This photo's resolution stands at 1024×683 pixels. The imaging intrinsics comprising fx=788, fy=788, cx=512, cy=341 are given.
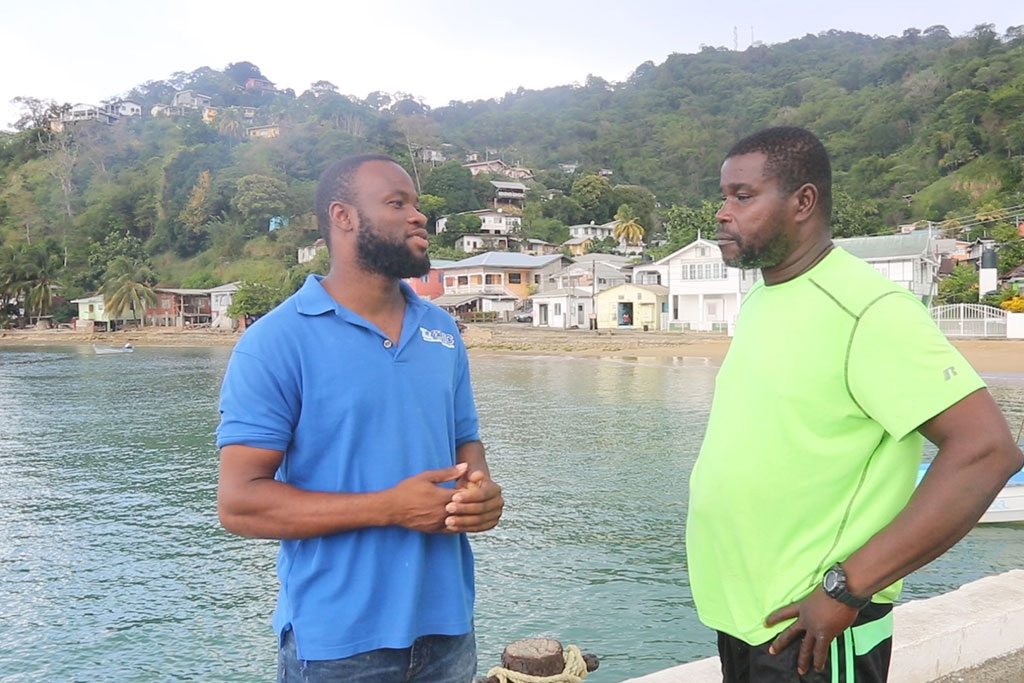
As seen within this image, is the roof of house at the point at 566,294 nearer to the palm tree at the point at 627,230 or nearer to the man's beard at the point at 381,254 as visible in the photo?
the palm tree at the point at 627,230

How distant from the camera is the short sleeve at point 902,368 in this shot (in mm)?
1810

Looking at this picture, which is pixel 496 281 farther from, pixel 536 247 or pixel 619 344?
pixel 619 344

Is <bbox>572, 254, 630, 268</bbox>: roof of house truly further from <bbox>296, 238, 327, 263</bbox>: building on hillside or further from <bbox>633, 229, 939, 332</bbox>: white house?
<bbox>296, 238, 327, 263</bbox>: building on hillside

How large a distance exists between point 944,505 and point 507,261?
59786 millimetres

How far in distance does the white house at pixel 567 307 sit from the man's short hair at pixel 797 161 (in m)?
50.4

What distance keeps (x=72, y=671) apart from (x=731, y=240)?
778 cm

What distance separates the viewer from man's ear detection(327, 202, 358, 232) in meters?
2.33

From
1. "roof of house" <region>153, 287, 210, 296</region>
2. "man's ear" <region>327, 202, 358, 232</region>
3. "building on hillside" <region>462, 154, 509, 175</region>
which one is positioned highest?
"building on hillside" <region>462, 154, 509, 175</region>

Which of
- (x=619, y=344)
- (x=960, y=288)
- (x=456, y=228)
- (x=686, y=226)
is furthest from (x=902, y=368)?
(x=456, y=228)

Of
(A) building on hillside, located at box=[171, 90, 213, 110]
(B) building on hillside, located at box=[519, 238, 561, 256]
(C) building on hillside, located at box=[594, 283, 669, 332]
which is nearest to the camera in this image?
(C) building on hillside, located at box=[594, 283, 669, 332]

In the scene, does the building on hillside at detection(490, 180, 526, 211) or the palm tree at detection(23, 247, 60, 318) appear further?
the building on hillside at detection(490, 180, 526, 211)

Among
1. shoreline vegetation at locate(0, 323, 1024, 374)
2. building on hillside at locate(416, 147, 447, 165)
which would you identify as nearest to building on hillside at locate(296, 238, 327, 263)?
shoreline vegetation at locate(0, 323, 1024, 374)

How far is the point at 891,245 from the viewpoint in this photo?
131 ft

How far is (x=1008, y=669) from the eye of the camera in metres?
3.80
